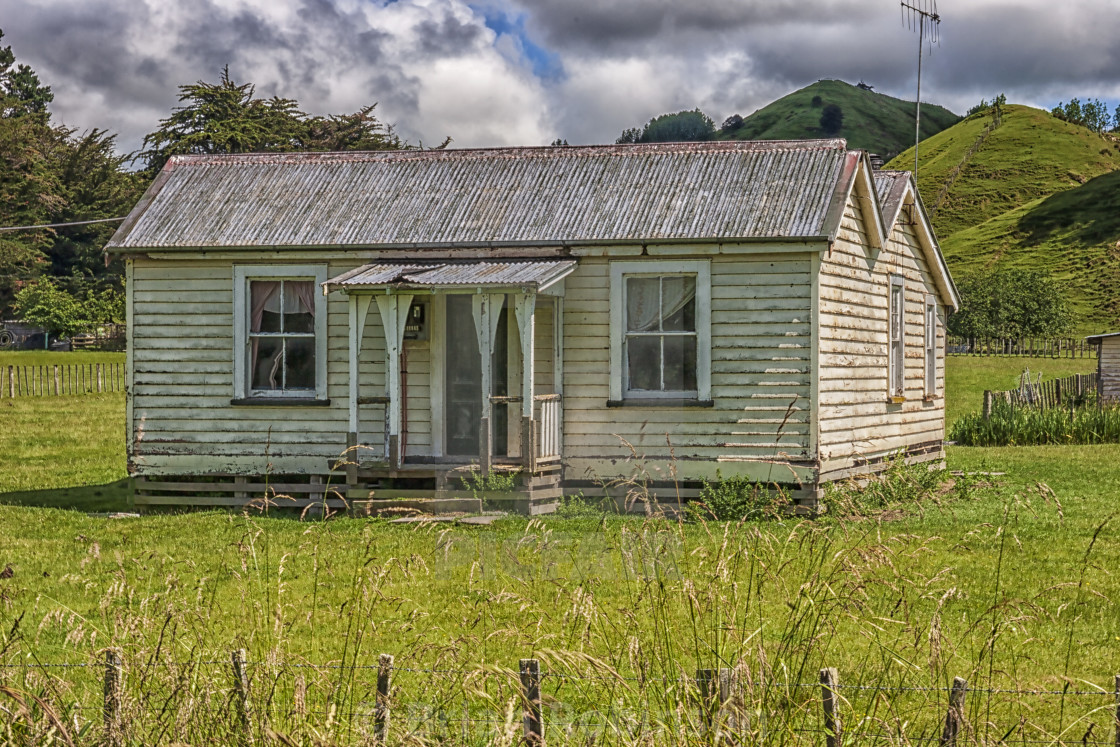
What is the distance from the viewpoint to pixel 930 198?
135 meters

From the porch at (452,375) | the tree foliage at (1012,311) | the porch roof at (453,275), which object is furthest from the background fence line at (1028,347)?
the porch roof at (453,275)

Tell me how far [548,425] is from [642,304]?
1.88 meters

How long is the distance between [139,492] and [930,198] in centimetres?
12741

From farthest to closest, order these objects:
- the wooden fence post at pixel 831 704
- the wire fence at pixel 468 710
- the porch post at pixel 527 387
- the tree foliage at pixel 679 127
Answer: the tree foliage at pixel 679 127
the porch post at pixel 527 387
the wire fence at pixel 468 710
the wooden fence post at pixel 831 704

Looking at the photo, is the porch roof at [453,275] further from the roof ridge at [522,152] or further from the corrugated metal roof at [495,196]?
the roof ridge at [522,152]

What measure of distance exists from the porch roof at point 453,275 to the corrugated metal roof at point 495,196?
32 centimetres

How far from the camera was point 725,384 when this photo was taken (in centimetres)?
1562

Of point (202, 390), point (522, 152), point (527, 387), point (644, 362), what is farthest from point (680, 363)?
point (202, 390)

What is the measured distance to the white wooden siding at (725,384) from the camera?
50.5 ft

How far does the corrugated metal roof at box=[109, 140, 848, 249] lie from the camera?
15844mm

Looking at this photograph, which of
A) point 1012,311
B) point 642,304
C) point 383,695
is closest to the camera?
point 383,695

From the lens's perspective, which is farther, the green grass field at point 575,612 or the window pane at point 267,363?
the window pane at point 267,363

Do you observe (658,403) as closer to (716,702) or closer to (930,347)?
(930,347)

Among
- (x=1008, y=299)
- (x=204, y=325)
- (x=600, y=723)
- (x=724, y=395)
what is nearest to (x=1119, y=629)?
(x=600, y=723)
